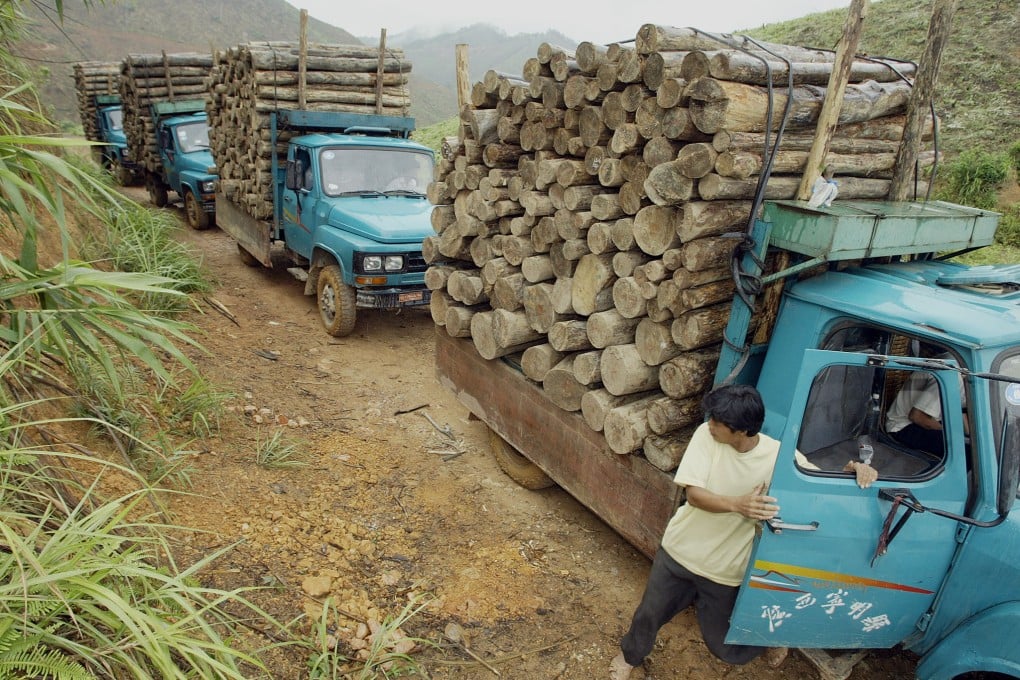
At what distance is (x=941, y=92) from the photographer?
14648 mm

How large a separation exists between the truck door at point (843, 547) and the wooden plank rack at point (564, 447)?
702mm

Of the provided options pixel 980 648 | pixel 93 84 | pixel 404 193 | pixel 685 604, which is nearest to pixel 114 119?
pixel 93 84

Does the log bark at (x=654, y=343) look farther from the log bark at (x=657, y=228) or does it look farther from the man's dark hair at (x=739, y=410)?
the man's dark hair at (x=739, y=410)

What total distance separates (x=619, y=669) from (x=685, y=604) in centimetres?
50

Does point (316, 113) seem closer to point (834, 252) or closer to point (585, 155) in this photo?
point (585, 155)

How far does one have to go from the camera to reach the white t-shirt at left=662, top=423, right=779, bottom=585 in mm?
2533

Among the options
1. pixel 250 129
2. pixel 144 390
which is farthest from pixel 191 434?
pixel 250 129

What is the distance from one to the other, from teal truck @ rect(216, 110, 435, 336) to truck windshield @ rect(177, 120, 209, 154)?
3.75 metres

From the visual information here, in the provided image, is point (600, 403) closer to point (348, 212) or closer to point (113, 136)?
point (348, 212)

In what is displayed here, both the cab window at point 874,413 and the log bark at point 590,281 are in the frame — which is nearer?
the cab window at point 874,413

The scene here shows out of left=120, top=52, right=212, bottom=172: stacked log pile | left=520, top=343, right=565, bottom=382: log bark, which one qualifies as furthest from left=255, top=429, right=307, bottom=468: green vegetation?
left=120, top=52, right=212, bottom=172: stacked log pile

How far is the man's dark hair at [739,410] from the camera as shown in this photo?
7.73ft

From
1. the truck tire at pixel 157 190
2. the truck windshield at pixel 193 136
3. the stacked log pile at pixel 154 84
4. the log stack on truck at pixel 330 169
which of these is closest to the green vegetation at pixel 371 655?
the log stack on truck at pixel 330 169

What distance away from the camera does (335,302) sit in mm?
6887
